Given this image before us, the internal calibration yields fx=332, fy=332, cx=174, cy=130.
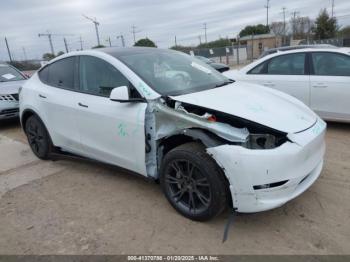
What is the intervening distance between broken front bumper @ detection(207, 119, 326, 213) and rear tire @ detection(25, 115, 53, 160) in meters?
2.99

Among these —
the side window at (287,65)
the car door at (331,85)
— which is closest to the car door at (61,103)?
the side window at (287,65)

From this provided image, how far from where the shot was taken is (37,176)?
465 centimetres

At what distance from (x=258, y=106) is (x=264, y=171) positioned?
781mm

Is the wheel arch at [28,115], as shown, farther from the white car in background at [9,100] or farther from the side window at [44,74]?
the white car in background at [9,100]

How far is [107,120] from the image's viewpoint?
146 inches

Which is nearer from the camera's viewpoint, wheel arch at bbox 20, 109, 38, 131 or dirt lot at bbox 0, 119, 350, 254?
dirt lot at bbox 0, 119, 350, 254

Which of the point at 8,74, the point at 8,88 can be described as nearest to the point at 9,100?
the point at 8,88

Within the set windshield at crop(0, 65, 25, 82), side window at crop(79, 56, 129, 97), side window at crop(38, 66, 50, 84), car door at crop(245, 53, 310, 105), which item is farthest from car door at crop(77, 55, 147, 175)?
windshield at crop(0, 65, 25, 82)

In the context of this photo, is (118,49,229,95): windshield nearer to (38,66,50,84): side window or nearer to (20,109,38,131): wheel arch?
(38,66,50,84): side window

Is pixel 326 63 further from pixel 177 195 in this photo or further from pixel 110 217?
pixel 110 217

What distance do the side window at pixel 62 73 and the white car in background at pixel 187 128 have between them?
2cm

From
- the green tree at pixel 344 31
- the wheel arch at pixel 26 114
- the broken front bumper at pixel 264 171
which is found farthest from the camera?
the green tree at pixel 344 31

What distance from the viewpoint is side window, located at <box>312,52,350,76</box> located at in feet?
18.7

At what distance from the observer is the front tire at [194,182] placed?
2.90 metres
